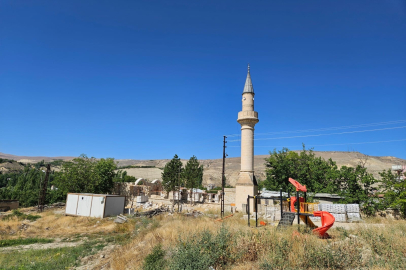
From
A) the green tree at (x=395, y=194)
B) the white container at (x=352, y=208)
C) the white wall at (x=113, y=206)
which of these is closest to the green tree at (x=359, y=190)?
the green tree at (x=395, y=194)

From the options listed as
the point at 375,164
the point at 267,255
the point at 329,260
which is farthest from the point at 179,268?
the point at 375,164

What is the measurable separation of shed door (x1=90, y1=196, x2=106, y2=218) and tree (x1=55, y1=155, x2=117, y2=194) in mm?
9150

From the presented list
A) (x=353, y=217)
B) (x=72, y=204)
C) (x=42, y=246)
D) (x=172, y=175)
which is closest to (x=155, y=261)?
(x=42, y=246)

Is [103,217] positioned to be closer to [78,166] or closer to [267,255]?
[78,166]

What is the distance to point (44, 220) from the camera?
73.8 ft

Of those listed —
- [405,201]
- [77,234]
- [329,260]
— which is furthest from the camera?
[77,234]

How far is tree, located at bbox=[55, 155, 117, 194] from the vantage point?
32.8 metres

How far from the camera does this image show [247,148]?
22.6 metres

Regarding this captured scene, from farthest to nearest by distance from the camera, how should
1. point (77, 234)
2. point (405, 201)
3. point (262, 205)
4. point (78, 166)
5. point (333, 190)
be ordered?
point (78, 166) < point (262, 205) < point (333, 190) < point (77, 234) < point (405, 201)

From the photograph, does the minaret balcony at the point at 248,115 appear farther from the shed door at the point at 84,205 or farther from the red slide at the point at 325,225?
the shed door at the point at 84,205

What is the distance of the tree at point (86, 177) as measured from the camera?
1293 inches

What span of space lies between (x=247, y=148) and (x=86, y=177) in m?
24.0

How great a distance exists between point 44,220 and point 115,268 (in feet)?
60.6

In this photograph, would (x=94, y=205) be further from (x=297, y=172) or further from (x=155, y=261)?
(x=297, y=172)
